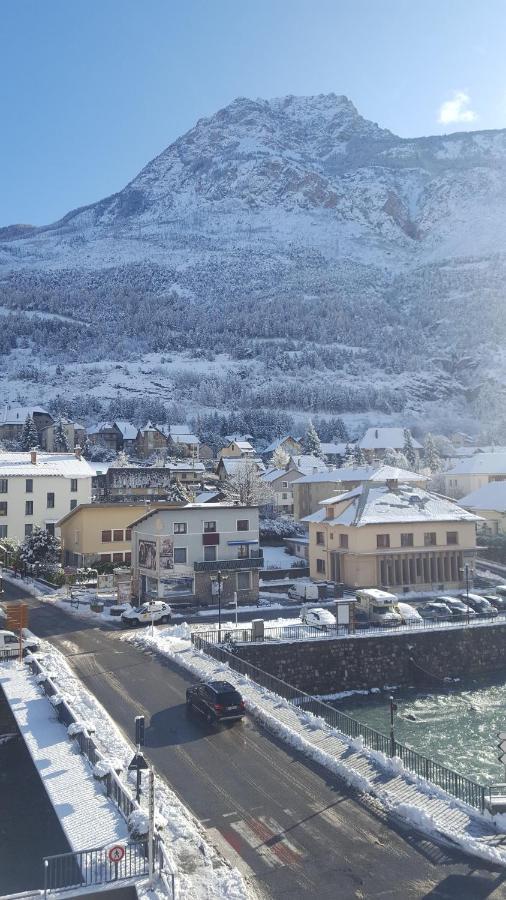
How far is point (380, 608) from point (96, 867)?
101 feet

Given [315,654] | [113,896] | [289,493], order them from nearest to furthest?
[113,896] → [315,654] → [289,493]

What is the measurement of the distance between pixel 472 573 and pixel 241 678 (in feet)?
112

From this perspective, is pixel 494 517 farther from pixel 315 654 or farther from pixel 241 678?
pixel 241 678

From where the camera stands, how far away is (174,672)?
32.1 m

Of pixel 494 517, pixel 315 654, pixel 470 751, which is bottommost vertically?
pixel 470 751

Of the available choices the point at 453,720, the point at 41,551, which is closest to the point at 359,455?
the point at 41,551

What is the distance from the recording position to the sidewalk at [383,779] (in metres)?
17.2


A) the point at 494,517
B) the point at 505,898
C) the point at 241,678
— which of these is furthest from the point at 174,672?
→ the point at 494,517

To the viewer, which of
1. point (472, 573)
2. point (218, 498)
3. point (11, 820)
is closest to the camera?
point (11, 820)

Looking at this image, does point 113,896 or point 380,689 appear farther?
point 380,689

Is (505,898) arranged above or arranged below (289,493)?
below

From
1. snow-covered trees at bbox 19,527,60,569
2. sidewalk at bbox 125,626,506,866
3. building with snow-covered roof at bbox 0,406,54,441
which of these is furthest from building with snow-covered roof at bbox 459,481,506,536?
building with snow-covered roof at bbox 0,406,54,441

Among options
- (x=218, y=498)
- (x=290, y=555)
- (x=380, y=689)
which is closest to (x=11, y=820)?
(x=380, y=689)

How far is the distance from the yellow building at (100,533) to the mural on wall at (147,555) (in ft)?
40.2
